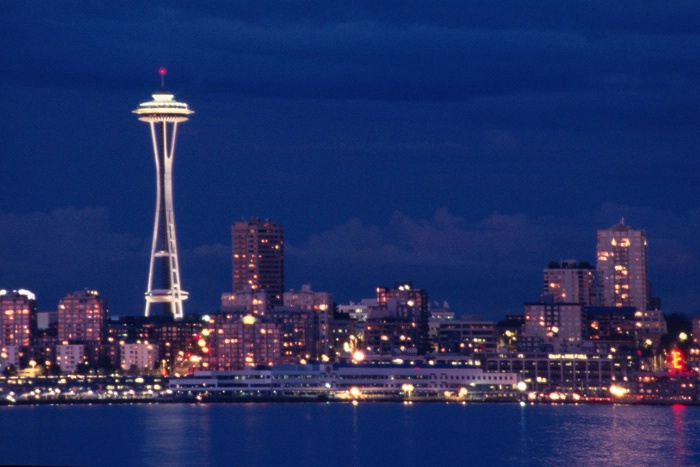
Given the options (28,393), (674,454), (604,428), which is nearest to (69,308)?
(28,393)

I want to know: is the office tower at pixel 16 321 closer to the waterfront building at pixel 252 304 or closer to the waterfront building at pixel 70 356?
the waterfront building at pixel 70 356

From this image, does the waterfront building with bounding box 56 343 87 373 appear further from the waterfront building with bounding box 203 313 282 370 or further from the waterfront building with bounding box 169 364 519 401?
the waterfront building with bounding box 169 364 519 401

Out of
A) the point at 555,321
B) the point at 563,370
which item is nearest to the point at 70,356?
the point at 555,321

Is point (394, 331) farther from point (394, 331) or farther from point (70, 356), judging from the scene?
point (70, 356)

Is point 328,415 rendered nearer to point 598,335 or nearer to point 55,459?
point 55,459

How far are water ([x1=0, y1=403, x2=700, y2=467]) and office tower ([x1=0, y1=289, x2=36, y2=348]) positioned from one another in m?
41.1

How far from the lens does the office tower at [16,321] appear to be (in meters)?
194

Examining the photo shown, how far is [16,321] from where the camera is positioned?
195000mm

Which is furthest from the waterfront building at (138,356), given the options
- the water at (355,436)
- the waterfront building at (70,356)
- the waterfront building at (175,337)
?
the water at (355,436)

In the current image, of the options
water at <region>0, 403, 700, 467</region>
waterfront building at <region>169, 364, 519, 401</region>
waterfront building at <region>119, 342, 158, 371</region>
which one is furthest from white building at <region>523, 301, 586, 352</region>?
waterfront building at <region>119, 342, 158, 371</region>

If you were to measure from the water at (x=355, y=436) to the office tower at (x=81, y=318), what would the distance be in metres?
40.6

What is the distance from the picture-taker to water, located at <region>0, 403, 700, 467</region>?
101m

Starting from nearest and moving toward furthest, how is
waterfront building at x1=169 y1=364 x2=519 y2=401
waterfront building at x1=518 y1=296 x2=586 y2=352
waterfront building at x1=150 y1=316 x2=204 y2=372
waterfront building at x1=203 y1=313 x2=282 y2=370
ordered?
waterfront building at x1=169 y1=364 x2=519 y2=401, waterfront building at x1=203 y1=313 x2=282 y2=370, waterfront building at x1=518 y1=296 x2=586 y2=352, waterfront building at x1=150 y1=316 x2=204 y2=372

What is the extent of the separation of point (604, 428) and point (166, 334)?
8318 centimetres
